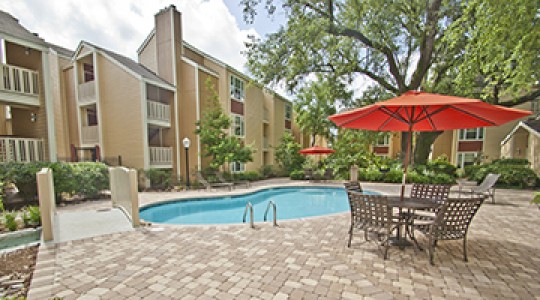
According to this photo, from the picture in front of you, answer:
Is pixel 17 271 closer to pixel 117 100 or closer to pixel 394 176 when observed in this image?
pixel 117 100

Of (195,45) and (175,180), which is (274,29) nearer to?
(195,45)

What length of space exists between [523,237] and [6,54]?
18460 mm

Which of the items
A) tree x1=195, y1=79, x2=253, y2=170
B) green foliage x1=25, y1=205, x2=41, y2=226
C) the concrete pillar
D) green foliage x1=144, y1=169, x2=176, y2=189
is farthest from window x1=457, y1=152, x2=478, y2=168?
green foliage x1=25, y1=205, x2=41, y2=226

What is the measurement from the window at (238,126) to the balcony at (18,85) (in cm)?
1049

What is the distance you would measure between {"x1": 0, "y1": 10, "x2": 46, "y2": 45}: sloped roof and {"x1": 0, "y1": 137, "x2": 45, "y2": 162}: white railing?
402 cm

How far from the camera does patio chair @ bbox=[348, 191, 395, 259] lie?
367cm

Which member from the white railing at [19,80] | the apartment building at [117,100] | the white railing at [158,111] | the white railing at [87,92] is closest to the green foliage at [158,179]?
the apartment building at [117,100]

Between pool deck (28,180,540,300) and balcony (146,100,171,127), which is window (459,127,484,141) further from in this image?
balcony (146,100,171,127)

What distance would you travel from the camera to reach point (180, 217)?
8109 mm

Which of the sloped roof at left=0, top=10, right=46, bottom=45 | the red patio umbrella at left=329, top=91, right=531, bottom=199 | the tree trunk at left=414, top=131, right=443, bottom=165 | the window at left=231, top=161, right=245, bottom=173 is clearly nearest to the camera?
the red patio umbrella at left=329, top=91, right=531, bottom=199

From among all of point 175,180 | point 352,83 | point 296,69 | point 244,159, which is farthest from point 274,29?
point 175,180

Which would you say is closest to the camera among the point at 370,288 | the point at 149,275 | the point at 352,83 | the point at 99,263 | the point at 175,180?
the point at 370,288

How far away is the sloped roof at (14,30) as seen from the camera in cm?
843

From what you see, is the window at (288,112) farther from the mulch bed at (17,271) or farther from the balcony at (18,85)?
the mulch bed at (17,271)
